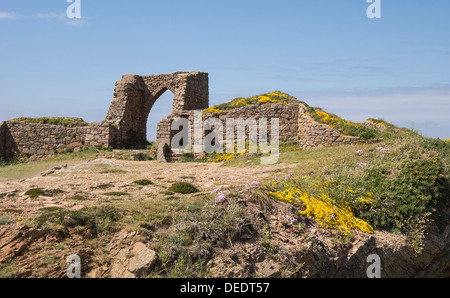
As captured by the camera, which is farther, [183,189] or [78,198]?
[183,189]

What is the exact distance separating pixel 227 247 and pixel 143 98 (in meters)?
21.4

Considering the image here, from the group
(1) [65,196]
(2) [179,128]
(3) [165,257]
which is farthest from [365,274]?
(2) [179,128]

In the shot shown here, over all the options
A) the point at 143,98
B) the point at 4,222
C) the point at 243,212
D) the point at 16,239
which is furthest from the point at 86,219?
the point at 143,98

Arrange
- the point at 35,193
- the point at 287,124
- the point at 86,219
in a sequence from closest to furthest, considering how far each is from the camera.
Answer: the point at 86,219
the point at 35,193
the point at 287,124

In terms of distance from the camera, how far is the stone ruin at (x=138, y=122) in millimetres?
18156

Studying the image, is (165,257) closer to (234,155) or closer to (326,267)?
(326,267)

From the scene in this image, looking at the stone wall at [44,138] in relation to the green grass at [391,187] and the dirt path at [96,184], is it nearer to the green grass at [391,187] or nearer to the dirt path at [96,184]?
the dirt path at [96,184]

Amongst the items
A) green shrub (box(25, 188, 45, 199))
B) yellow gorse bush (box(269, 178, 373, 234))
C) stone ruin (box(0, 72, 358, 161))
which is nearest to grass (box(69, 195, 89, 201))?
green shrub (box(25, 188, 45, 199))

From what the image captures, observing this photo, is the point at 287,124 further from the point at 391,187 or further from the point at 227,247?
the point at 227,247

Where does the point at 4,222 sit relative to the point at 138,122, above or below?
below

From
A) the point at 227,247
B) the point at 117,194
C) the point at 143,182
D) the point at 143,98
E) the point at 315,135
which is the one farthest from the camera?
the point at 143,98

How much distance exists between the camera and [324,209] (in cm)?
728

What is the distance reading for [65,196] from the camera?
8.77 meters
